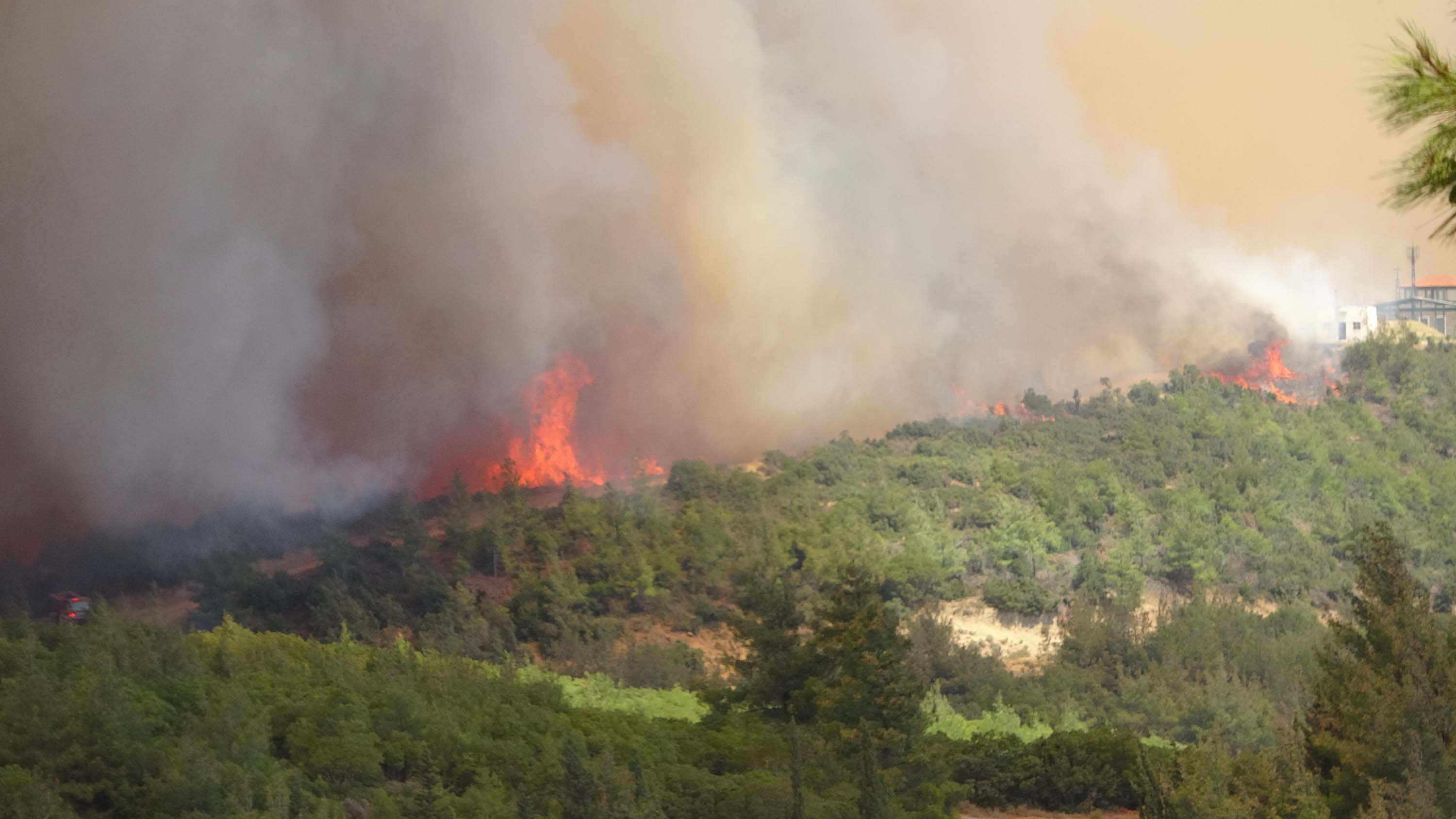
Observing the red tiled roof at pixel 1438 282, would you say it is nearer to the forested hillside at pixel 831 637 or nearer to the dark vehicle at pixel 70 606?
the forested hillside at pixel 831 637

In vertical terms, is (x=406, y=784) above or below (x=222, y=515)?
below

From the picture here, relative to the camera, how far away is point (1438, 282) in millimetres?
54500

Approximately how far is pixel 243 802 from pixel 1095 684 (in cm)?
1603

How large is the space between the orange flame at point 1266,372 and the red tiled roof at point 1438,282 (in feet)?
46.5

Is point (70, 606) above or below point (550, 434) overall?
below

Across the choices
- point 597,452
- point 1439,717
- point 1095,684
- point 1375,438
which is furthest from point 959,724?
point 1375,438

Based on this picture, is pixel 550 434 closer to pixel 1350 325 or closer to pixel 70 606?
pixel 70 606

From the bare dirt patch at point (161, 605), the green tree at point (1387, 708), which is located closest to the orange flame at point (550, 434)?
the bare dirt patch at point (161, 605)

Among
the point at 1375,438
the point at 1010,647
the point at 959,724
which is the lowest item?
the point at 959,724

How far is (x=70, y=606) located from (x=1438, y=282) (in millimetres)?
48307

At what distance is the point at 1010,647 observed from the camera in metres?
28.4

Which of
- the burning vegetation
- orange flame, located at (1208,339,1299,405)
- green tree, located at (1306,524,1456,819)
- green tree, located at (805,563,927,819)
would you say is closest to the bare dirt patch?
the burning vegetation

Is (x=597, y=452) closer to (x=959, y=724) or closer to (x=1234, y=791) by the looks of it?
(x=959, y=724)

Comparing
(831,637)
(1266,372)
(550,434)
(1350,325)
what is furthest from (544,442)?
(1350,325)
